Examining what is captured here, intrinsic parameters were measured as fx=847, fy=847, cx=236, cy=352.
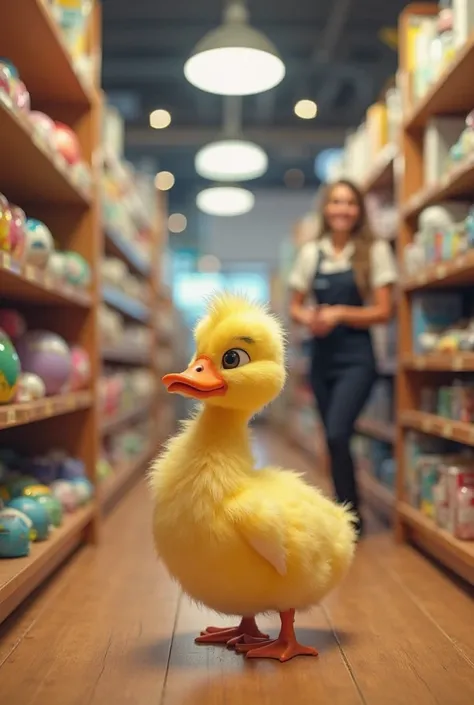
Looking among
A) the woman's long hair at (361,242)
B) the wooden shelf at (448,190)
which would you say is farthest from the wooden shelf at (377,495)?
the wooden shelf at (448,190)

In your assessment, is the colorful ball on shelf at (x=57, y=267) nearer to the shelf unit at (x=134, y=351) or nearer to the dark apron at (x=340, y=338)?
the shelf unit at (x=134, y=351)

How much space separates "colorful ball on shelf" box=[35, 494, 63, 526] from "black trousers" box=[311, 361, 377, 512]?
3.97ft

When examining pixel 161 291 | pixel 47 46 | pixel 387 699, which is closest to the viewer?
pixel 387 699

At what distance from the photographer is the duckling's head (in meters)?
2.06

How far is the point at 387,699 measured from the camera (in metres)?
1.86

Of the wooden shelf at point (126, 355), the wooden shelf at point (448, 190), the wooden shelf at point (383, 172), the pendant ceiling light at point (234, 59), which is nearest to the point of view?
the wooden shelf at point (448, 190)

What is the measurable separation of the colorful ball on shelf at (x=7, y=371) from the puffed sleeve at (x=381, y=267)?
185cm

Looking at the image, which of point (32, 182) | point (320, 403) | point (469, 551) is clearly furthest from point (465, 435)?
point (32, 182)

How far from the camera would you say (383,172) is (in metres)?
4.55

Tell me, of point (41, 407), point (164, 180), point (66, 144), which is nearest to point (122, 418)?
point (66, 144)

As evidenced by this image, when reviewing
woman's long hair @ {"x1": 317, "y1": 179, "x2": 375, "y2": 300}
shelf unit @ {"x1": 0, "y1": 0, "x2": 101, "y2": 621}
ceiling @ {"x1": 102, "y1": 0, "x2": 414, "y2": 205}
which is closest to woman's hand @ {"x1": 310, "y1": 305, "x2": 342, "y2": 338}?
woman's long hair @ {"x1": 317, "y1": 179, "x2": 375, "y2": 300}

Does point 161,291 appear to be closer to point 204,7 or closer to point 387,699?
point 204,7

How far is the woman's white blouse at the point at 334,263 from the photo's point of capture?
3.81m

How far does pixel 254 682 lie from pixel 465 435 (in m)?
1.26
